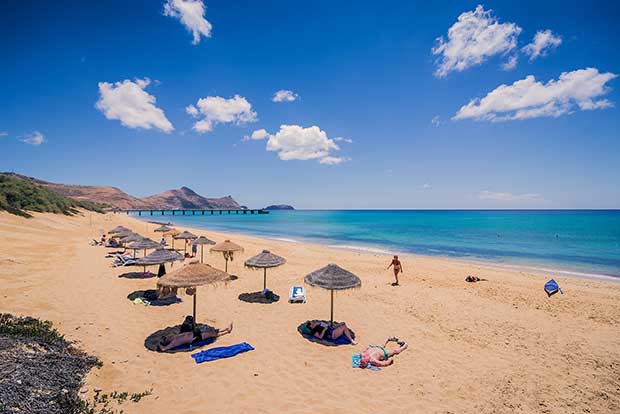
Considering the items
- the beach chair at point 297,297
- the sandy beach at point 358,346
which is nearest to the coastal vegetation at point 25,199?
the sandy beach at point 358,346

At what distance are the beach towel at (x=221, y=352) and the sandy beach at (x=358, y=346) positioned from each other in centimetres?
19

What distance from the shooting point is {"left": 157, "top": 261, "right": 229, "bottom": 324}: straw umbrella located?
24.9 ft

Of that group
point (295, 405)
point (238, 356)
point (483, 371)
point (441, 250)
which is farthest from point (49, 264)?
point (441, 250)

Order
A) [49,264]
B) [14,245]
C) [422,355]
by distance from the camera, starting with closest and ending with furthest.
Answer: [422,355], [49,264], [14,245]

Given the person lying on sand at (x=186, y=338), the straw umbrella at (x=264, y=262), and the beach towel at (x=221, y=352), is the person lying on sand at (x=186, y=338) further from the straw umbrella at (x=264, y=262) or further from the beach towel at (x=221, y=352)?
the straw umbrella at (x=264, y=262)

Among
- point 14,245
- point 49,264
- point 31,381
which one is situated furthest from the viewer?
point 14,245

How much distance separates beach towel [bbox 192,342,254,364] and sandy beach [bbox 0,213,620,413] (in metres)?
0.19

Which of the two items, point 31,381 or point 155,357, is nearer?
point 31,381

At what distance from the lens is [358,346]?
8.02 metres

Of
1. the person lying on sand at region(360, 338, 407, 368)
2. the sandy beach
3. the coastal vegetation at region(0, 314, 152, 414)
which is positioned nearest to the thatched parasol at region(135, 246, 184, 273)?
the sandy beach

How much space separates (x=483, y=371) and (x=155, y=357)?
309 inches

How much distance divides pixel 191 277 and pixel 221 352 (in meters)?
2.07

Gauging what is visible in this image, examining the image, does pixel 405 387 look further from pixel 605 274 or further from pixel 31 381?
pixel 605 274

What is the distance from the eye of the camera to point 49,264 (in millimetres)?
14820
